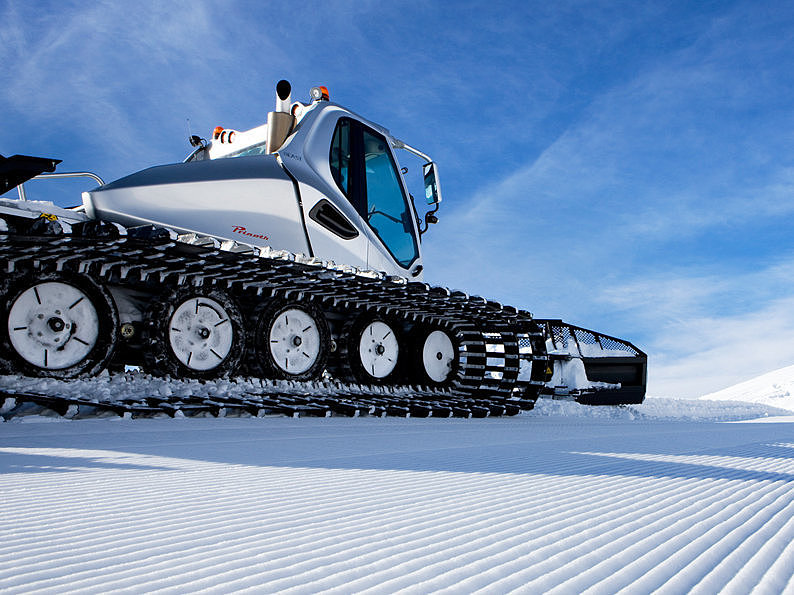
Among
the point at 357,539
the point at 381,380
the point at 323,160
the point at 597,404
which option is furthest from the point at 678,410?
the point at 357,539

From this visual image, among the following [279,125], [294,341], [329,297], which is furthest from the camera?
[279,125]

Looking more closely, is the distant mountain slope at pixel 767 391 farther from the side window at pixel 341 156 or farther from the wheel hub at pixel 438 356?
the side window at pixel 341 156

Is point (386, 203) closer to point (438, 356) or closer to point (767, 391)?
point (438, 356)

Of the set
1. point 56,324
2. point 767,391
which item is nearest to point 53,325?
point 56,324

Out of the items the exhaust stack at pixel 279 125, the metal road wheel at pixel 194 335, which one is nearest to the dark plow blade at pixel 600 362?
the exhaust stack at pixel 279 125

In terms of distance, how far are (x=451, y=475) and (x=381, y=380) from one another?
4696 mm

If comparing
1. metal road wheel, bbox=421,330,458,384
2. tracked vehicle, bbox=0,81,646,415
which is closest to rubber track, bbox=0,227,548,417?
tracked vehicle, bbox=0,81,646,415

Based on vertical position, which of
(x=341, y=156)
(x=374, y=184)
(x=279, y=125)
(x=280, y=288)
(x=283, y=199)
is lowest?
(x=280, y=288)

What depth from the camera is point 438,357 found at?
736 cm

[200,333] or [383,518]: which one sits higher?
[200,333]

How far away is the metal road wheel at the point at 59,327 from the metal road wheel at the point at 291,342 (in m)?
1.36

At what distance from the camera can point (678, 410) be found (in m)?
8.57

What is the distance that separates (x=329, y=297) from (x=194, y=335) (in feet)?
5.02

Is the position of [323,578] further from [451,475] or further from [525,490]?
[451,475]
